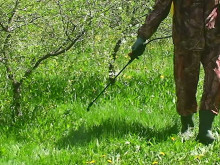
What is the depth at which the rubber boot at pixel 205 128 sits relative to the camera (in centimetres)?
558

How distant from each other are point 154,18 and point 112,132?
1.19 m

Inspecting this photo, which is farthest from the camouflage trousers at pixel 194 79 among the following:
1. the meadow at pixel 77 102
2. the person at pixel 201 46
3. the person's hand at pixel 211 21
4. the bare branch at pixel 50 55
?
the bare branch at pixel 50 55

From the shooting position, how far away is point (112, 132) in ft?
19.4

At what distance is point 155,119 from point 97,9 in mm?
1311

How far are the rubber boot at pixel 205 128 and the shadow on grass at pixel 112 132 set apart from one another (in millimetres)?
365

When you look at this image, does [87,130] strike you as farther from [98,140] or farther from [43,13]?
[43,13]

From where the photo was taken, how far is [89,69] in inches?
289

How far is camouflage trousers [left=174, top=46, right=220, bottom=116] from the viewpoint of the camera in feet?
18.5

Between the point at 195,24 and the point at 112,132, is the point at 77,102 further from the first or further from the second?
the point at 195,24

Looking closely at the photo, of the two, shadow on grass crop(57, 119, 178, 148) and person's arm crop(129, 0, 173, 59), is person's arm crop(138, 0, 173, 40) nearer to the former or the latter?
person's arm crop(129, 0, 173, 59)

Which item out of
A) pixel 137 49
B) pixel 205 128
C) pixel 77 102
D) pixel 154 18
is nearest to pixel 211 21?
pixel 154 18

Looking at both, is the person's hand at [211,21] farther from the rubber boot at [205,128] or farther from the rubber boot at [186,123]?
the rubber boot at [186,123]

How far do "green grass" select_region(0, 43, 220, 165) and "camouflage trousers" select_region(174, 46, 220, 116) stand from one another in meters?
0.32

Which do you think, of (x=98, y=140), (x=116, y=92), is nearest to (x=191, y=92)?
(x=98, y=140)
